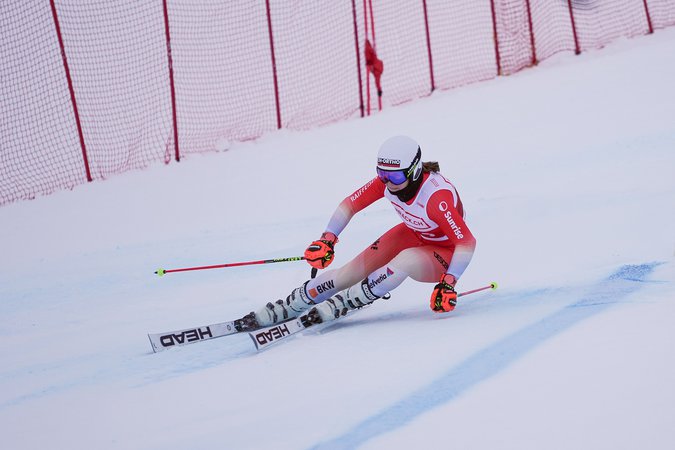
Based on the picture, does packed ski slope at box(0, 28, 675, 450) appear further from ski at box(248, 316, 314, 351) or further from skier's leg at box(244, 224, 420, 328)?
skier's leg at box(244, 224, 420, 328)

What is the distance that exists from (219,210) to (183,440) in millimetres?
5272

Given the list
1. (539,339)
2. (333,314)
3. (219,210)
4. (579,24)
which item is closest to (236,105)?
(219,210)

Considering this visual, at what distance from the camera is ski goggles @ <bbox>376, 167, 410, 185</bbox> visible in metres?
4.44

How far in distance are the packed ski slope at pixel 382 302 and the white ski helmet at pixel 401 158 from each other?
873mm

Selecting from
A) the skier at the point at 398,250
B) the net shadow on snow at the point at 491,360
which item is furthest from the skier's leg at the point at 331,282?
the net shadow on snow at the point at 491,360

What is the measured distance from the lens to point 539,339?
152 inches

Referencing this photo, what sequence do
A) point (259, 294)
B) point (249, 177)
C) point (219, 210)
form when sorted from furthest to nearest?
point (249, 177) → point (219, 210) → point (259, 294)

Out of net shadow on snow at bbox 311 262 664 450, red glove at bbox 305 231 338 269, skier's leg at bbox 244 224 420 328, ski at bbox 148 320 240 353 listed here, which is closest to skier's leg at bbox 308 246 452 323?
skier's leg at bbox 244 224 420 328

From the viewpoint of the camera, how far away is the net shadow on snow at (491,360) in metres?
3.25

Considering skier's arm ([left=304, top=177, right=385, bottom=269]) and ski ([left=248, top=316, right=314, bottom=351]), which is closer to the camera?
ski ([left=248, top=316, right=314, bottom=351])

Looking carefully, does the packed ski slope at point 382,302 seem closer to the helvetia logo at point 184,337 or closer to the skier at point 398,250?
the helvetia logo at point 184,337

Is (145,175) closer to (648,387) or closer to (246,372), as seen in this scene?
(246,372)

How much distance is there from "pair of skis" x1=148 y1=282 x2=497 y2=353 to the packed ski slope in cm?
7

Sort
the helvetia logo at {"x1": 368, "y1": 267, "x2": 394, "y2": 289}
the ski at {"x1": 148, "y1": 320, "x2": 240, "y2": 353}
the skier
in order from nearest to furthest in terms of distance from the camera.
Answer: the skier, the helvetia logo at {"x1": 368, "y1": 267, "x2": 394, "y2": 289}, the ski at {"x1": 148, "y1": 320, "x2": 240, "y2": 353}
